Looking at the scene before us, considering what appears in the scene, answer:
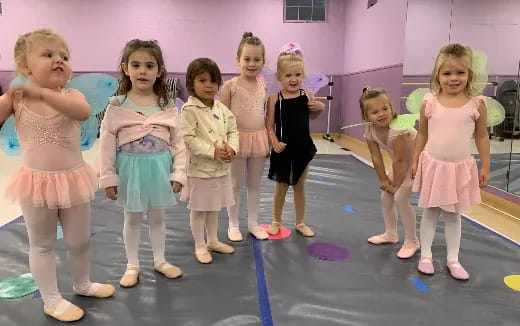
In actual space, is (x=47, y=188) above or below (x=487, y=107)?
below

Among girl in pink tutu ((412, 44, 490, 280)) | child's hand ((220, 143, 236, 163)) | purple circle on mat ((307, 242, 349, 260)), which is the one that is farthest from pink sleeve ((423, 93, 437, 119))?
child's hand ((220, 143, 236, 163))

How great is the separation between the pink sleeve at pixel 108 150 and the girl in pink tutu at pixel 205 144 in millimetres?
369

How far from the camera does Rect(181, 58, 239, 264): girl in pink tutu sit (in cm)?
196

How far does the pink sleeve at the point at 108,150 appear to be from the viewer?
170 cm

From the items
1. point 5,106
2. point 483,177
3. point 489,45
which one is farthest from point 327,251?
point 489,45

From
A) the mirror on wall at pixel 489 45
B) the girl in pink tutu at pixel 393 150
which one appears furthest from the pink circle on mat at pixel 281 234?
the mirror on wall at pixel 489 45

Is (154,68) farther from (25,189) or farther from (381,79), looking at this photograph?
(381,79)

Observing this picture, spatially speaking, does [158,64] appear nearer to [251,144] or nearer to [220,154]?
[220,154]

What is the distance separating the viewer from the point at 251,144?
88.7 inches

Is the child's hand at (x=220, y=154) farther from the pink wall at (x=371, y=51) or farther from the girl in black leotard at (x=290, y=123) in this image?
the pink wall at (x=371, y=51)

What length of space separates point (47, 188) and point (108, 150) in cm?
32

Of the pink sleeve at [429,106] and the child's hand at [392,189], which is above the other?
the pink sleeve at [429,106]

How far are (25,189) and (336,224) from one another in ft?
5.99

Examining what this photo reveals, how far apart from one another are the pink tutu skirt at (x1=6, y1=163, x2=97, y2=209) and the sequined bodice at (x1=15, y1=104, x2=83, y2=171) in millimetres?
27
